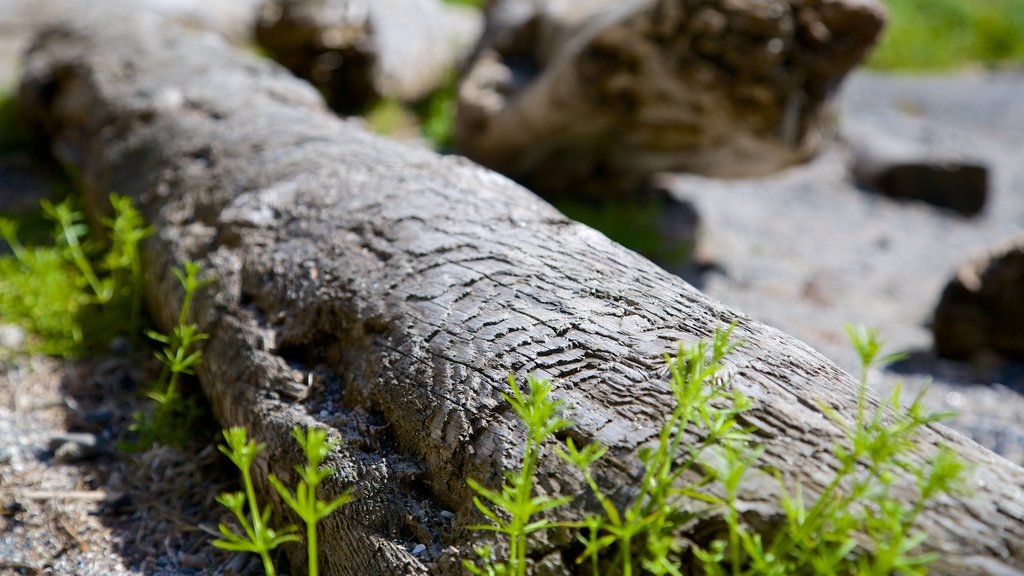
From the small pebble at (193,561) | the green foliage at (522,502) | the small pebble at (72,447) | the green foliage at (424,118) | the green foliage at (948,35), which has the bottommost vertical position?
the small pebble at (72,447)

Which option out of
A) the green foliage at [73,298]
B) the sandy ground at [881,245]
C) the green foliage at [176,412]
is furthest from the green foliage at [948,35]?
the green foliage at [176,412]

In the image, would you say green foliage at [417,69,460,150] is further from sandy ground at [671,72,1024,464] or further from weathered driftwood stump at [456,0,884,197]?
sandy ground at [671,72,1024,464]

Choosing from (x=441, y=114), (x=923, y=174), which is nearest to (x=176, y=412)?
(x=441, y=114)

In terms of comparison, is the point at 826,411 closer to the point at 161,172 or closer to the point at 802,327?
the point at 161,172

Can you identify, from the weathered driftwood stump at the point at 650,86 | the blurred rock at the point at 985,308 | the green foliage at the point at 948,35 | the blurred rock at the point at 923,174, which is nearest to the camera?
the weathered driftwood stump at the point at 650,86

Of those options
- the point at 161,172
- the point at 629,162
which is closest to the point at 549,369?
the point at 161,172

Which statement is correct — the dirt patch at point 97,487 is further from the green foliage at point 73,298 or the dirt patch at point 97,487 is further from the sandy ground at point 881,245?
the sandy ground at point 881,245

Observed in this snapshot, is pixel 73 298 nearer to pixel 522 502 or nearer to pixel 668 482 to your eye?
pixel 522 502
